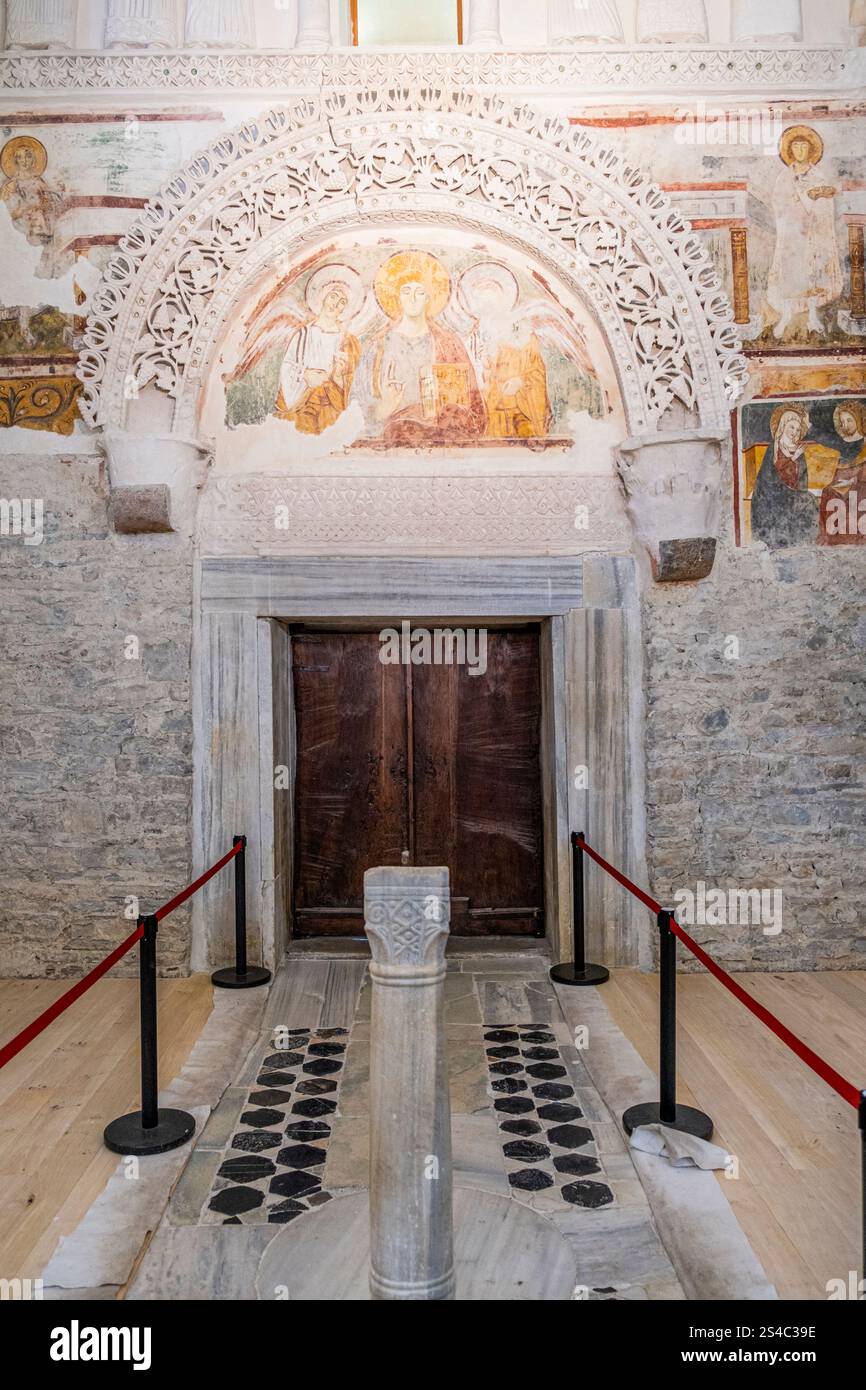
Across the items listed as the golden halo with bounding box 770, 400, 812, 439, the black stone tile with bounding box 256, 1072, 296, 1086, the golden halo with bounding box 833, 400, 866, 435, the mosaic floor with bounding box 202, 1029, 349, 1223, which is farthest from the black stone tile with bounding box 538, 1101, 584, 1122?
the golden halo with bounding box 833, 400, 866, 435

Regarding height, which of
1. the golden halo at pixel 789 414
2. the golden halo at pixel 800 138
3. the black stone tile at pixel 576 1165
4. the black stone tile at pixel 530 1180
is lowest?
the black stone tile at pixel 530 1180

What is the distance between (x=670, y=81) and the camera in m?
5.59

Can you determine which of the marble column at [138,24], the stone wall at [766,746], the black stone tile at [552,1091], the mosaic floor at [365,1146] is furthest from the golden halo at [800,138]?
the black stone tile at [552,1091]

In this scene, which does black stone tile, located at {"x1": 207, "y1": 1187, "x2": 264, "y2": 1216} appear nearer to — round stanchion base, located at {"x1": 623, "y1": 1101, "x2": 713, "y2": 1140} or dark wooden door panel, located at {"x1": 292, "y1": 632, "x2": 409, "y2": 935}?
round stanchion base, located at {"x1": 623, "y1": 1101, "x2": 713, "y2": 1140}

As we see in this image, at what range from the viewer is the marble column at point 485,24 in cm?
560

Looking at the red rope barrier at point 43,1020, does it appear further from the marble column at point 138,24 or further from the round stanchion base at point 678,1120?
the marble column at point 138,24

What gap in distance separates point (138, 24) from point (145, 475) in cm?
257

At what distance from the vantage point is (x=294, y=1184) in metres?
3.43

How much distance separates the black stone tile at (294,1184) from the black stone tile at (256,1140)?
228mm

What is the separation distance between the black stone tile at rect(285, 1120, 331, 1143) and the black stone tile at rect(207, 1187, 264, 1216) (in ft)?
1.33
